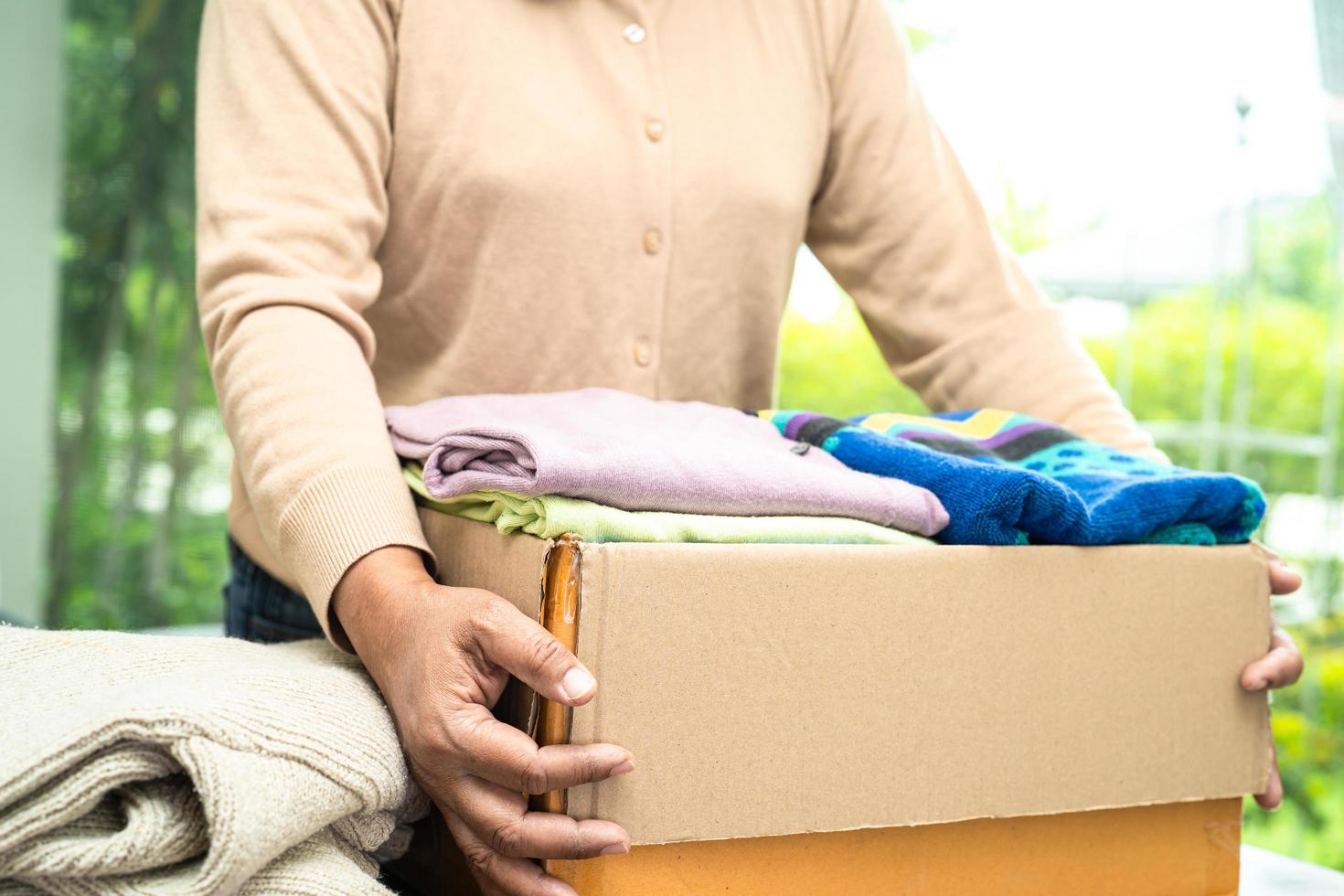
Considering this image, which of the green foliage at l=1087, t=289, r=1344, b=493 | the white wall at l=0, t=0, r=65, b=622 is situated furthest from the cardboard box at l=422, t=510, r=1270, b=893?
the green foliage at l=1087, t=289, r=1344, b=493

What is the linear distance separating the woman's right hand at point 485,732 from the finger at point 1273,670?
1.16 feet

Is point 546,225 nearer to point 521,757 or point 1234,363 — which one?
point 521,757

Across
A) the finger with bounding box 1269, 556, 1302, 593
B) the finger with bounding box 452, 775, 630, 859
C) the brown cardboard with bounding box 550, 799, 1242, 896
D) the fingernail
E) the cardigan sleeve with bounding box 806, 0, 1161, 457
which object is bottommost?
the brown cardboard with bounding box 550, 799, 1242, 896

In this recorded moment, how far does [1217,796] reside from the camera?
65 cm

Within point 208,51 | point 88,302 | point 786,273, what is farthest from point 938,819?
point 88,302

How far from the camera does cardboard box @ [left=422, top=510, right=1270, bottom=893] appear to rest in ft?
1.61

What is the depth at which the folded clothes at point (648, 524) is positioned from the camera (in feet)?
1.66

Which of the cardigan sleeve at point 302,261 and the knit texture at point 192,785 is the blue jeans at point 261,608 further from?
the knit texture at point 192,785

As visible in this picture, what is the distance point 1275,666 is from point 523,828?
1.29ft

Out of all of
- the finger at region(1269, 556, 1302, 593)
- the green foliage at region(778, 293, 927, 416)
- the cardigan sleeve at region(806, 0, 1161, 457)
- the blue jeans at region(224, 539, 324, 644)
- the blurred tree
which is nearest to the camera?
the finger at region(1269, 556, 1302, 593)

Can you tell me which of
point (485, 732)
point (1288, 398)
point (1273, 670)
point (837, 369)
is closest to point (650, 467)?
point (485, 732)

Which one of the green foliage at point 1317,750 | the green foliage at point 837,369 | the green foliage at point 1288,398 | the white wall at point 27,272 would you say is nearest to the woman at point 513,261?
the white wall at point 27,272

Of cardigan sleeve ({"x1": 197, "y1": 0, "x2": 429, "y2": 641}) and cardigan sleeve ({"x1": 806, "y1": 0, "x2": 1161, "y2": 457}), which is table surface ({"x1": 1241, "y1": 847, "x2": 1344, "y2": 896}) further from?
cardigan sleeve ({"x1": 197, "y1": 0, "x2": 429, "y2": 641})

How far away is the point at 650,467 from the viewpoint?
53cm
